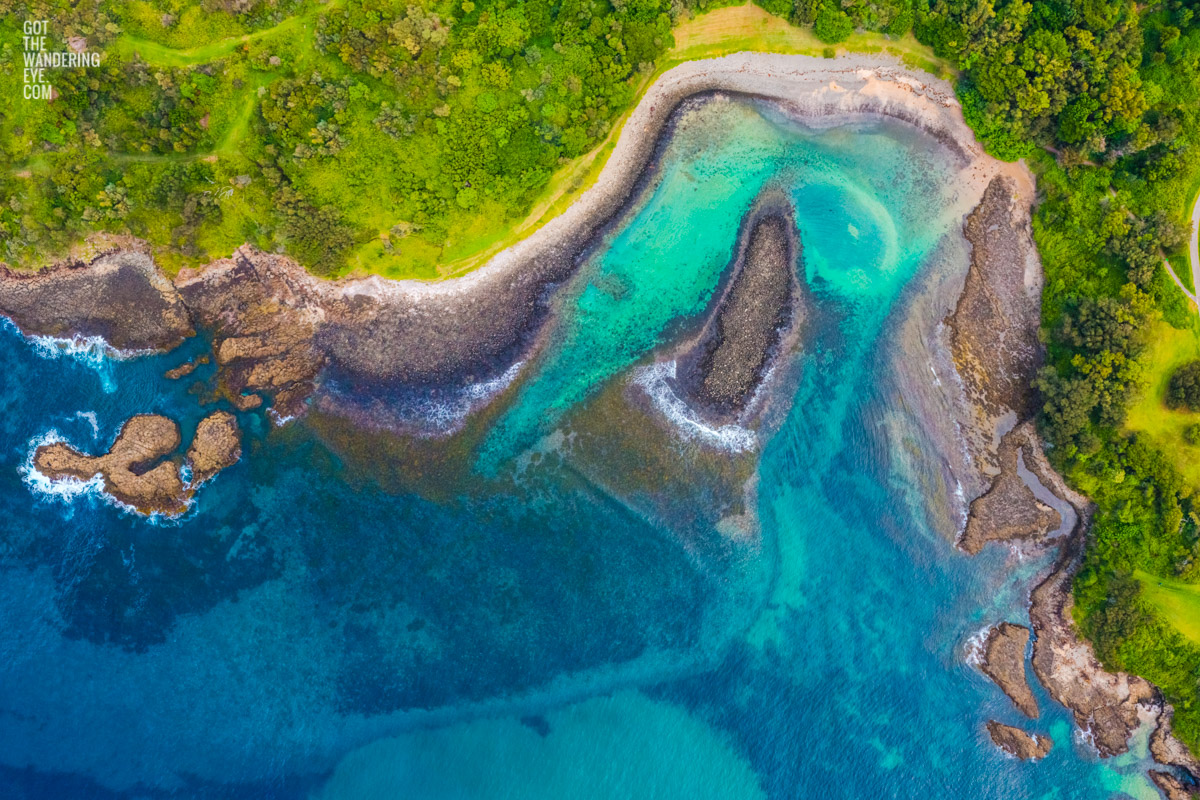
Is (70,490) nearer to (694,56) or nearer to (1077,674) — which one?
(694,56)

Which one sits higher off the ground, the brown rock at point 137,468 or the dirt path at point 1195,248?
the dirt path at point 1195,248

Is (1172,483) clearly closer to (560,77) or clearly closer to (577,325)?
(577,325)

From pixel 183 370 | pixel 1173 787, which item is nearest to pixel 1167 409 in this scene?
pixel 1173 787

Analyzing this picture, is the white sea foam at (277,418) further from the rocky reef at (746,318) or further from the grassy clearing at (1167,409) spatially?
the grassy clearing at (1167,409)

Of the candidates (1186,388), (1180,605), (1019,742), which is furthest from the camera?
(1019,742)

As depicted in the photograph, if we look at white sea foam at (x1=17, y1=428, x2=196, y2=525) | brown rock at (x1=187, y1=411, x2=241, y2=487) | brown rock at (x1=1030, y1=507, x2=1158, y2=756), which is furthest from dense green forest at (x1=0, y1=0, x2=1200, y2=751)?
white sea foam at (x1=17, y1=428, x2=196, y2=525)

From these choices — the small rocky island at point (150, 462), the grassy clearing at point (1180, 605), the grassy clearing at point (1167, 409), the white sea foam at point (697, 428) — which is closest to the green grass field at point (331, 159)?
the small rocky island at point (150, 462)
